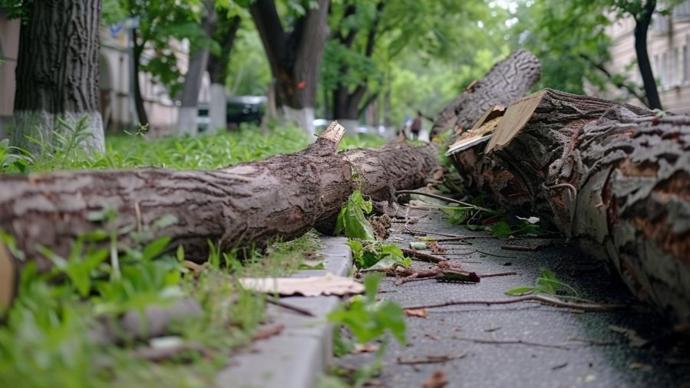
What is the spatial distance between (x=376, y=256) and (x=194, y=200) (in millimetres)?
1724

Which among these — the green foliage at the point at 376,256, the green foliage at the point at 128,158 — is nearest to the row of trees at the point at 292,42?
the green foliage at the point at 128,158

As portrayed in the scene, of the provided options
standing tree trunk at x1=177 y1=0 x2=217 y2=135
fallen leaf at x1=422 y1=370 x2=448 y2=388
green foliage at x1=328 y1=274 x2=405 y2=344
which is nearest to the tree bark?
green foliage at x1=328 y1=274 x2=405 y2=344

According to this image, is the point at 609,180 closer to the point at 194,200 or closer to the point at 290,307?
the point at 290,307

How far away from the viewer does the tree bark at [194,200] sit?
2.42m

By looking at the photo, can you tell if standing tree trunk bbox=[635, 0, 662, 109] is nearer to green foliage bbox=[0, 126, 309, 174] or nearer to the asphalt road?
green foliage bbox=[0, 126, 309, 174]

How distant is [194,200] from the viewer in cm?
317

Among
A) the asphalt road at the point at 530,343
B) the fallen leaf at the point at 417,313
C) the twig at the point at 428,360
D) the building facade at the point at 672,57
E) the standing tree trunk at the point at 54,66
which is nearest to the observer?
the asphalt road at the point at 530,343

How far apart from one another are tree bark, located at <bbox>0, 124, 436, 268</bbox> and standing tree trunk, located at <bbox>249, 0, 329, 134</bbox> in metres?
10.00

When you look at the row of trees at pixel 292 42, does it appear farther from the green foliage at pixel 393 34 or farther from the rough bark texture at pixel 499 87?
the rough bark texture at pixel 499 87

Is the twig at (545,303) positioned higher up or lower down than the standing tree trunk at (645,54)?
Answer: lower down

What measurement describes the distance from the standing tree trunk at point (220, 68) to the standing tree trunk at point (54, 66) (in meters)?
15.9

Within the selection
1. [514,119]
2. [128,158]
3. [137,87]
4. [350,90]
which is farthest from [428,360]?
[350,90]

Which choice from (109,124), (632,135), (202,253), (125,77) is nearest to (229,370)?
(202,253)

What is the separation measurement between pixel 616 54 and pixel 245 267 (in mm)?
34322
